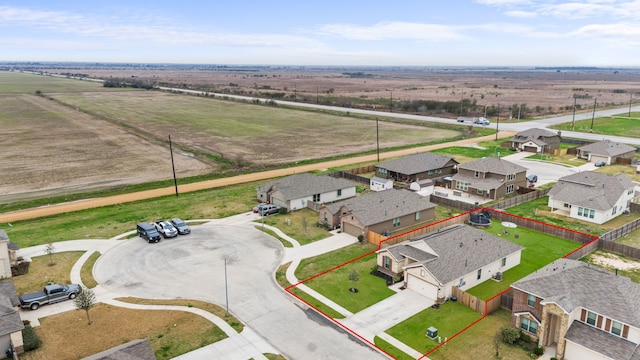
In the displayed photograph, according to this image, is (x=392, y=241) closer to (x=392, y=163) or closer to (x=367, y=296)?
(x=367, y=296)

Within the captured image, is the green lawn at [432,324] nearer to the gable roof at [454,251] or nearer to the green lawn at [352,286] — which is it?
the gable roof at [454,251]

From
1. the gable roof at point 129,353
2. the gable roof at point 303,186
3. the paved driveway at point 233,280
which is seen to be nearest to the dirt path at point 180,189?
the gable roof at point 303,186

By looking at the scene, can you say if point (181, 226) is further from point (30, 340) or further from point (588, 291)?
point (588, 291)

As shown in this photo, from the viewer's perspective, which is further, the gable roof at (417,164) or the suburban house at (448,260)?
the gable roof at (417,164)

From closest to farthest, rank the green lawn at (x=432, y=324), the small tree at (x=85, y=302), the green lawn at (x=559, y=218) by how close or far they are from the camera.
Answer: the green lawn at (x=432, y=324)
the small tree at (x=85, y=302)
the green lawn at (x=559, y=218)

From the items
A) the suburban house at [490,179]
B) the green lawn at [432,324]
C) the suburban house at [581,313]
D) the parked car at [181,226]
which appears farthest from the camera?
the suburban house at [490,179]
